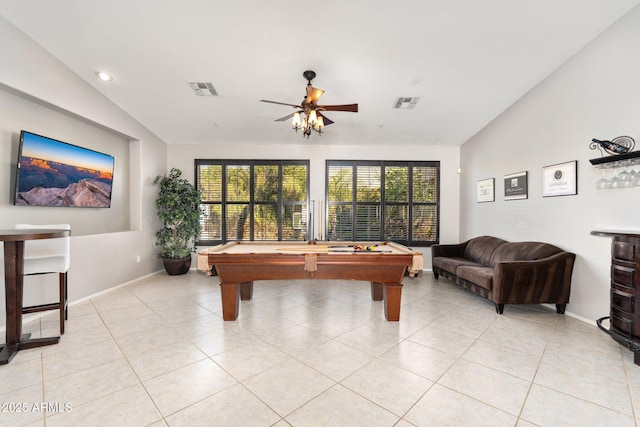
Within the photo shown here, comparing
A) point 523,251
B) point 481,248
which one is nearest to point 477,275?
point 523,251

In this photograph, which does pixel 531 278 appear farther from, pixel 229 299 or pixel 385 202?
pixel 229 299

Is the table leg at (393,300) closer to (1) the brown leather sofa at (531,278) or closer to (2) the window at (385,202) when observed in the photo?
(1) the brown leather sofa at (531,278)

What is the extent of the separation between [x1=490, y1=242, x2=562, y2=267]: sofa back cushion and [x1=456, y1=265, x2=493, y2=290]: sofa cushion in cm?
24

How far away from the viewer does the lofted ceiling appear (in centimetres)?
264

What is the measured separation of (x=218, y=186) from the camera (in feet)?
19.9

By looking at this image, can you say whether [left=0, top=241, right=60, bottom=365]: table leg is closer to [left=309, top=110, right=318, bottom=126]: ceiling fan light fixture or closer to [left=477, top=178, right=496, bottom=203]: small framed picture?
[left=309, top=110, right=318, bottom=126]: ceiling fan light fixture

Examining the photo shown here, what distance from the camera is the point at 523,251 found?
12.8 feet

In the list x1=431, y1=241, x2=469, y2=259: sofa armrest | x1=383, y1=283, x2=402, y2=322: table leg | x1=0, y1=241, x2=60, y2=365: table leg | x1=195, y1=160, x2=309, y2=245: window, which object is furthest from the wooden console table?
x1=431, y1=241, x2=469, y2=259: sofa armrest

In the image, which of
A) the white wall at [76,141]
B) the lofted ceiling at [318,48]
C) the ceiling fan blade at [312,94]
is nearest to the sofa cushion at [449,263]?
the lofted ceiling at [318,48]

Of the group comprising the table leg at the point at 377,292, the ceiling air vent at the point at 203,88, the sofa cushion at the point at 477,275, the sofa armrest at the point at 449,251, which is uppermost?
the ceiling air vent at the point at 203,88

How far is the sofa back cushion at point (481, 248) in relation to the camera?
179 inches

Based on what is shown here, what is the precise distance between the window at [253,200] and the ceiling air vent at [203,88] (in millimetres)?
2057

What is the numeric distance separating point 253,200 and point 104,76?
324 centimetres

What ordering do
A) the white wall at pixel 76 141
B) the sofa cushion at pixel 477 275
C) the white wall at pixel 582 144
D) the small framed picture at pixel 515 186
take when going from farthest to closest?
the small framed picture at pixel 515 186
the sofa cushion at pixel 477 275
the white wall at pixel 76 141
the white wall at pixel 582 144
